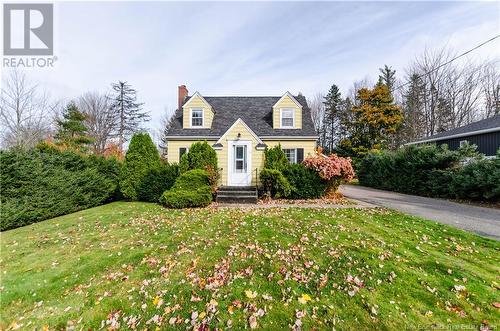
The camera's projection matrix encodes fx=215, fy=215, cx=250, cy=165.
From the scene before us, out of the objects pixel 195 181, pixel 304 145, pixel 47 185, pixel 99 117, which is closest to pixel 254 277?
pixel 195 181

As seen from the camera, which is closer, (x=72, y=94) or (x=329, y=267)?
(x=329, y=267)

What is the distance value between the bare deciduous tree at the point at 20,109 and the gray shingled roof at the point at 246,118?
14.3 m

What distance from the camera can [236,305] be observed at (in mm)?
Answer: 3277

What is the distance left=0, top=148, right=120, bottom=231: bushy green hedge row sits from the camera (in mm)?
7441

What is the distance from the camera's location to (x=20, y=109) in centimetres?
1930

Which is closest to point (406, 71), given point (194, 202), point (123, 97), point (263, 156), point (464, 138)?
point (464, 138)

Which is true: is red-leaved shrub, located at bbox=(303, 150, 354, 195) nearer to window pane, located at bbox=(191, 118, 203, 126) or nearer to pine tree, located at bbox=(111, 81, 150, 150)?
window pane, located at bbox=(191, 118, 203, 126)

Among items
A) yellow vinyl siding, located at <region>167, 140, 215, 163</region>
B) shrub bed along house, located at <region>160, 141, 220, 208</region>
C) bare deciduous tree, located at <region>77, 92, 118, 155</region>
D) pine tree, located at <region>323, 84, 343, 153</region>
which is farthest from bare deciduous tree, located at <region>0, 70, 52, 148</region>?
pine tree, located at <region>323, 84, 343, 153</region>

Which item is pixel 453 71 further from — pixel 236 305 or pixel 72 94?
pixel 72 94

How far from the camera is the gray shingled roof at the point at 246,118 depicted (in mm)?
15281

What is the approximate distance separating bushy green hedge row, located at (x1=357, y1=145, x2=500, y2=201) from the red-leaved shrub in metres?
5.18

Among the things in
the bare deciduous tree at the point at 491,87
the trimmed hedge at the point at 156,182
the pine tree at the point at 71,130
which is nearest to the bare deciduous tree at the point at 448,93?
the bare deciduous tree at the point at 491,87

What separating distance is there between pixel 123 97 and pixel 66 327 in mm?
40834

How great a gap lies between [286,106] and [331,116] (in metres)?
28.5
